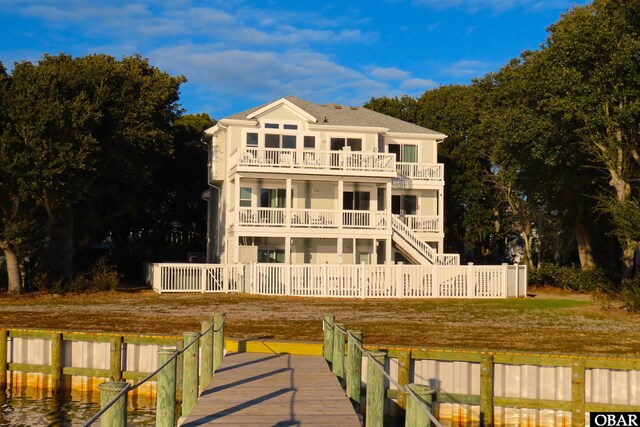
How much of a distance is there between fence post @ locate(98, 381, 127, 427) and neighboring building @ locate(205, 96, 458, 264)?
100 ft

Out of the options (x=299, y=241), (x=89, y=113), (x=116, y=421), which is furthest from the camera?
(x=299, y=241)

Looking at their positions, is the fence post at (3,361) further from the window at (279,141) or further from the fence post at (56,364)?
the window at (279,141)

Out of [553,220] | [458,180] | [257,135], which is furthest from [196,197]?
[553,220]

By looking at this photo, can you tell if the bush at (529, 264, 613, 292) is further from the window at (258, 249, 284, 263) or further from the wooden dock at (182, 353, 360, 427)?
the wooden dock at (182, 353, 360, 427)

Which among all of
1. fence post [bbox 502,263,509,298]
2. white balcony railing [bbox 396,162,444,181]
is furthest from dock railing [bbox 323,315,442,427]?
white balcony railing [bbox 396,162,444,181]

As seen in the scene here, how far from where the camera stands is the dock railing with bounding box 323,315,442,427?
796cm

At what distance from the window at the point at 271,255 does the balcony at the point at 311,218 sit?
325 centimetres

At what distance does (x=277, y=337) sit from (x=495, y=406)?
6057 mm

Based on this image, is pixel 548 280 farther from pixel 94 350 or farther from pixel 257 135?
pixel 94 350

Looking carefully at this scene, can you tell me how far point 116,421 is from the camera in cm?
753

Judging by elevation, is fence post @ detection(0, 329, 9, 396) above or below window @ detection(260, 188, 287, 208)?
below

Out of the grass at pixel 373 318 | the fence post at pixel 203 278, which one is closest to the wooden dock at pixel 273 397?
the grass at pixel 373 318

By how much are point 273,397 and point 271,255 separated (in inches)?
1192

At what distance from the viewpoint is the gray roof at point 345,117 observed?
44.9 meters
